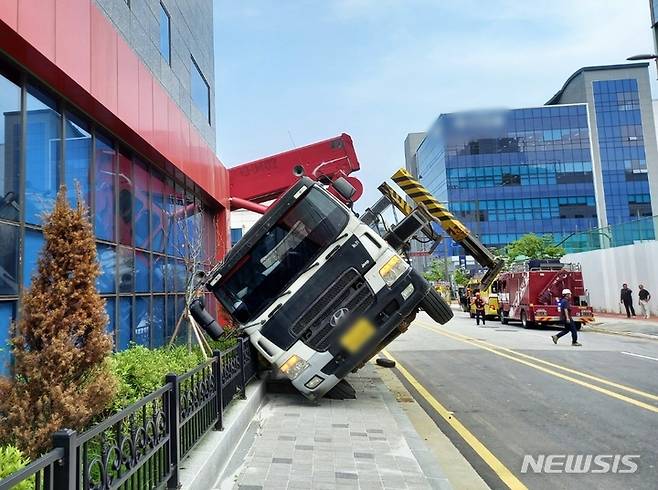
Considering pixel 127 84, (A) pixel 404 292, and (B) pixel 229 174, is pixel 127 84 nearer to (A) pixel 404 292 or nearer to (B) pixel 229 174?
(A) pixel 404 292

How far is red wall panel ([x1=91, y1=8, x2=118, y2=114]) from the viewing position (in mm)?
6816

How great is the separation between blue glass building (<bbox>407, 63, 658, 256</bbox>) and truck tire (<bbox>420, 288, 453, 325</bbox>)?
282 ft

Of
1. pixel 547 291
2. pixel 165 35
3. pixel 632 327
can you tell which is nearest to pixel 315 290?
pixel 165 35

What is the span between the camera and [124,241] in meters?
8.76

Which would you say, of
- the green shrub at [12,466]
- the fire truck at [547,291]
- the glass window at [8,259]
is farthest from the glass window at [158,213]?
the fire truck at [547,291]

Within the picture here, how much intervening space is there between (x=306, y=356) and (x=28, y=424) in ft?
13.9

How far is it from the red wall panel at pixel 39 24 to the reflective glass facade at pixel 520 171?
90915 mm

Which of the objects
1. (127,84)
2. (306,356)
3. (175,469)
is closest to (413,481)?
(175,469)

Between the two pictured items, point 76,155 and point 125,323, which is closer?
point 76,155

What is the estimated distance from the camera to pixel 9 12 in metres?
4.95

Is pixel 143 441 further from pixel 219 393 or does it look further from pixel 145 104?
pixel 145 104

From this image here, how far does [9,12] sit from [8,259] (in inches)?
99.6

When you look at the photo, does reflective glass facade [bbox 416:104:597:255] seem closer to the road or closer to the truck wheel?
the truck wheel

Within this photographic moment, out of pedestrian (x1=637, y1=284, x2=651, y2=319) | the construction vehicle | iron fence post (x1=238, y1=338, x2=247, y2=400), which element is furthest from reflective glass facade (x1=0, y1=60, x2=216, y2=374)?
pedestrian (x1=637, y1=284, x2=651, y2=319)
